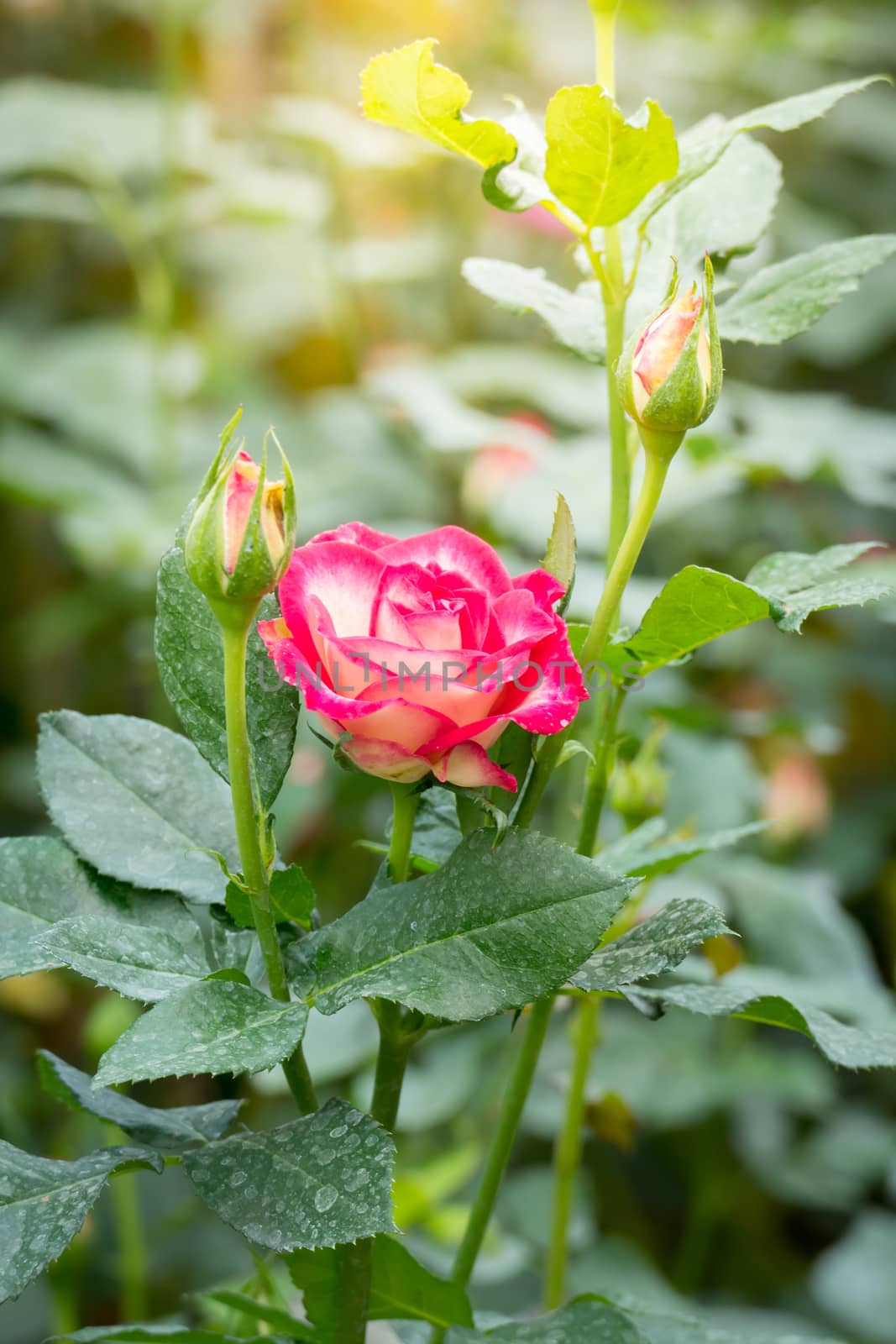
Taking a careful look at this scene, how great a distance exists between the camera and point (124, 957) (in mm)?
361

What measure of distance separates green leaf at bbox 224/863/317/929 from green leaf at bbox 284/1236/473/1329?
12 centimetres

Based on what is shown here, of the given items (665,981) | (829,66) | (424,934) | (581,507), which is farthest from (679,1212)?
(829,66)

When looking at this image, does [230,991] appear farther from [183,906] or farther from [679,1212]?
[679,1212]

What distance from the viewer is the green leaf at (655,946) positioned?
35 centimetres

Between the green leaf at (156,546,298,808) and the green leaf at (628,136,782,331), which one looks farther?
the green leaf at (628,136,782,331)

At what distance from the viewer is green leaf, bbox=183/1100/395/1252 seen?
1.06 feet

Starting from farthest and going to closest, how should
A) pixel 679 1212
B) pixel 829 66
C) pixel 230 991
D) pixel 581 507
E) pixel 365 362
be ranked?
pixel 829 66, pixel 365 362, pixel 679 1212, pixel 581 507, pixel 230 991

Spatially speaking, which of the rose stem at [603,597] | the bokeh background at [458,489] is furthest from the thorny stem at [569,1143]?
the rose stem at [603,597]

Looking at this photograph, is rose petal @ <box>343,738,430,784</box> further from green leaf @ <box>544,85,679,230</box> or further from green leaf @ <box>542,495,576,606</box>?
green leaf @ <box>544,85,679,230</box>

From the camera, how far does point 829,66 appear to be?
218 cm

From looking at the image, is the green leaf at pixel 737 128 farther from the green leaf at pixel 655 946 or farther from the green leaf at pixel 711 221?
the green leaf at pixel 655 946

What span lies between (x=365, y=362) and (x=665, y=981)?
2.86 feet

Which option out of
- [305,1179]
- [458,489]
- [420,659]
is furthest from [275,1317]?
[458,489]

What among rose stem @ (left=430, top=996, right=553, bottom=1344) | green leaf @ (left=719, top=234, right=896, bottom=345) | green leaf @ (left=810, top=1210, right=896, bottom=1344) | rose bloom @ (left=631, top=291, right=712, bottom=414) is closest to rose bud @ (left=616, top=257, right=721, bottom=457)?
rose bloom @ (left=631, top=291, right=712, bottom=414)
